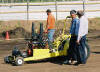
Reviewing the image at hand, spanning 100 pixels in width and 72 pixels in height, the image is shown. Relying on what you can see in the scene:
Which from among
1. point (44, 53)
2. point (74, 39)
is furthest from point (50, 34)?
point (74, 39)

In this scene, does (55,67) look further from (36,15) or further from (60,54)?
(36,15)

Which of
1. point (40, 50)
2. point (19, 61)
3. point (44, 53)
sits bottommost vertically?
point (19, 61)

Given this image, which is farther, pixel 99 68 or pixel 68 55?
pixel 68 55

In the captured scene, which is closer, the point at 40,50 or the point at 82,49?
the point at 82,49

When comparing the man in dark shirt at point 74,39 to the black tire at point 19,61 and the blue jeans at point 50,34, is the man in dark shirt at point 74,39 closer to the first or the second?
the blue jeans at point 50,34

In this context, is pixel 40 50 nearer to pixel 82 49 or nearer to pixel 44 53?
pixel 44 53

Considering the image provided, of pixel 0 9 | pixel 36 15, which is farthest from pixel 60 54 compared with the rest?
pixel 0 9

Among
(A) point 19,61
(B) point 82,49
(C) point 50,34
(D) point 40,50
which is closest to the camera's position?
(B) point 82,49

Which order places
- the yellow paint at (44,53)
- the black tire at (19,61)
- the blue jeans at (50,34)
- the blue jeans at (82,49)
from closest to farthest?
the blue jeans at (82,49), the black tire at (19,61), the yellow paint at (44,53), the blue jeans at (50,34)

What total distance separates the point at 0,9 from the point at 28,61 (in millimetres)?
21810

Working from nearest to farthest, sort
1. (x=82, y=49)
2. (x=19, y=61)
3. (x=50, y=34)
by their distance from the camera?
(x=82, y=49)
(x=19, y=61)
(x=50, y=34)

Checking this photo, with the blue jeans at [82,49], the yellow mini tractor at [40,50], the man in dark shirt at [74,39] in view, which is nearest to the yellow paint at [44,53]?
the yellow mini tractor at [40,50]

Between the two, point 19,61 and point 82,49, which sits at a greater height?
point 82,49

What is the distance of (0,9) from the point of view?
3434cm
